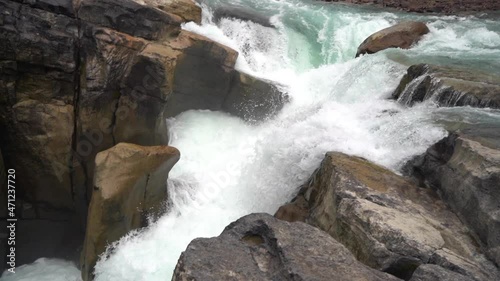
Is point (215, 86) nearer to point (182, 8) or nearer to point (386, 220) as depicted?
point (182, 8)

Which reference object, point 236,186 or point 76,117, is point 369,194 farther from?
point 76,117

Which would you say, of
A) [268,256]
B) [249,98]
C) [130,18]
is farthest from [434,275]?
[130,18]

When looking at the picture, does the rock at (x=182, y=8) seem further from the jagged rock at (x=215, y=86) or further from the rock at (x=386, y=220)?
the rock at (x=386, y=220)

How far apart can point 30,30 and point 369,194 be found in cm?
756

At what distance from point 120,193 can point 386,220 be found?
4868 millimetres

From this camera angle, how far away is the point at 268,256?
4219 millimetres

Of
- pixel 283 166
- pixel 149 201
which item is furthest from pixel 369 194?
pixel 149 201

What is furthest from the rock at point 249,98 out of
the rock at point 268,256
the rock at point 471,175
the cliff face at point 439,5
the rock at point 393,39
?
the cliff face at point 439,5

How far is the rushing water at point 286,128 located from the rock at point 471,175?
0.42m

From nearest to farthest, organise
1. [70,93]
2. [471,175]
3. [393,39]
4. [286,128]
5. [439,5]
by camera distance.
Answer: [471,175] → [70,93] → [286,128] → [393,39] → [439,5]

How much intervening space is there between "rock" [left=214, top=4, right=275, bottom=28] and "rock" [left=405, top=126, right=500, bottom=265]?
33.6 feet

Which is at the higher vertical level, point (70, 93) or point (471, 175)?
point (471, 175)

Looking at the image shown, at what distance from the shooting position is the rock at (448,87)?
8602mm

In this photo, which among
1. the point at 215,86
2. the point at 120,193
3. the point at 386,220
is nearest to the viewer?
the point at 386,220
